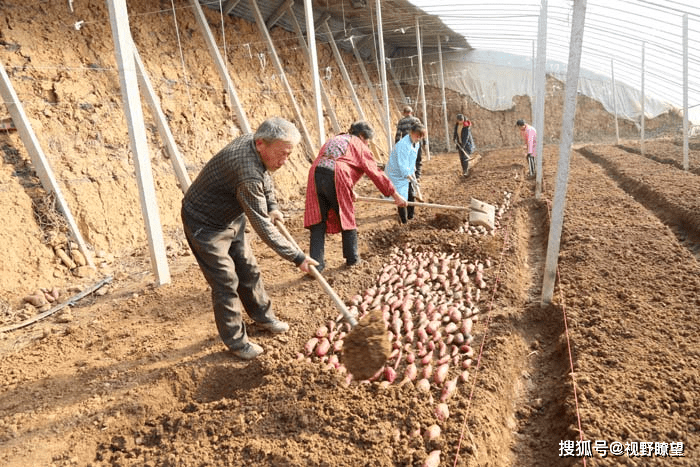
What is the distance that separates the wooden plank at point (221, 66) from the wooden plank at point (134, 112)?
13.7ft

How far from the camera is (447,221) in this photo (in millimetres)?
6211

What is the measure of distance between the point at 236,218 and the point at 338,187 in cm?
151

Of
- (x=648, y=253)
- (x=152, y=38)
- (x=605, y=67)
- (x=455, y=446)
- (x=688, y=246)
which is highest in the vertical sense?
(x=152, y=38)

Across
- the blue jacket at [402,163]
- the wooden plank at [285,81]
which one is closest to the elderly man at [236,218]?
the blue jacket at [402,163]

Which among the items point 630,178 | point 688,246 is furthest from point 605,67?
point 688,246

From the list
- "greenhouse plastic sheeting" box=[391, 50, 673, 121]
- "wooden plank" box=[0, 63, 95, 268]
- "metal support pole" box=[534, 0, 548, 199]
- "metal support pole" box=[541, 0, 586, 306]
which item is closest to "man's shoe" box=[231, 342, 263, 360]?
"metal support pole" box=[541, 0, 586, 306]

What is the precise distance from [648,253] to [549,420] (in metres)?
2.79

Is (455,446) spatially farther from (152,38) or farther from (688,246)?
(152,38)

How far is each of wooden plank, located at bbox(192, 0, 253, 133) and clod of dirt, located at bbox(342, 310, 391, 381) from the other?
639 centimetres

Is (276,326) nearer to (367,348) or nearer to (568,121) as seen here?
(367,348)

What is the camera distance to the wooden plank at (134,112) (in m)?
4.16

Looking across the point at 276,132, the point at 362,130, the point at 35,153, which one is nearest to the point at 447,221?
the point at 362,130

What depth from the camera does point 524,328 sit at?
143 inches

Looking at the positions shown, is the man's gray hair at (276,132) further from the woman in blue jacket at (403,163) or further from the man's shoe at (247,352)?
the woman in blue jacket at (403,163)
